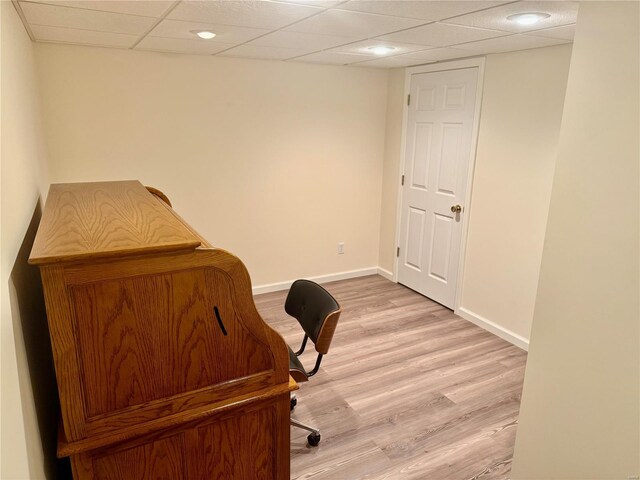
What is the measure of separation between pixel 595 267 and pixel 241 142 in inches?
120

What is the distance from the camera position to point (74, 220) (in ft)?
4.43

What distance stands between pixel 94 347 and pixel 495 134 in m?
3.21

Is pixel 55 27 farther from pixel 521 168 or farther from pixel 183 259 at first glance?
pixel 521 168

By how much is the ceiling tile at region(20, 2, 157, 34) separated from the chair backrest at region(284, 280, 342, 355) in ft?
5.42

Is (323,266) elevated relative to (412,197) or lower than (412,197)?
lower

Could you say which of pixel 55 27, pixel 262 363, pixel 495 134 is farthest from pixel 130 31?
pixel 495 134

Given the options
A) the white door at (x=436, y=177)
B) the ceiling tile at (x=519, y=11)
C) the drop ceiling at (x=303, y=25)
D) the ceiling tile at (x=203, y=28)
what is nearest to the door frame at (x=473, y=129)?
the white door at (x=436, y=177)

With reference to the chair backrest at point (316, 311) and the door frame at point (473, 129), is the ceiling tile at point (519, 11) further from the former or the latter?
the chair backrest at point (316, 311)

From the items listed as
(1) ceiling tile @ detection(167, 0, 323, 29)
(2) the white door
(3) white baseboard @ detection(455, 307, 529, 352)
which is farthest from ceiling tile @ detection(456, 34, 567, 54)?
(3) white baseboard @ detection(455, 307, 529, 352)

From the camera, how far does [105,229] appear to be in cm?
Result: 124

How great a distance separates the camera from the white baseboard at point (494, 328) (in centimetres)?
344

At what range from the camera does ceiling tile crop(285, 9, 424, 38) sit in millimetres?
2111

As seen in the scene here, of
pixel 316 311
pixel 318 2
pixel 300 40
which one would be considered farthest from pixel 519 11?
pixel 316 311

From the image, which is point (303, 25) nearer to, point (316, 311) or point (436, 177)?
point (316, 311)
